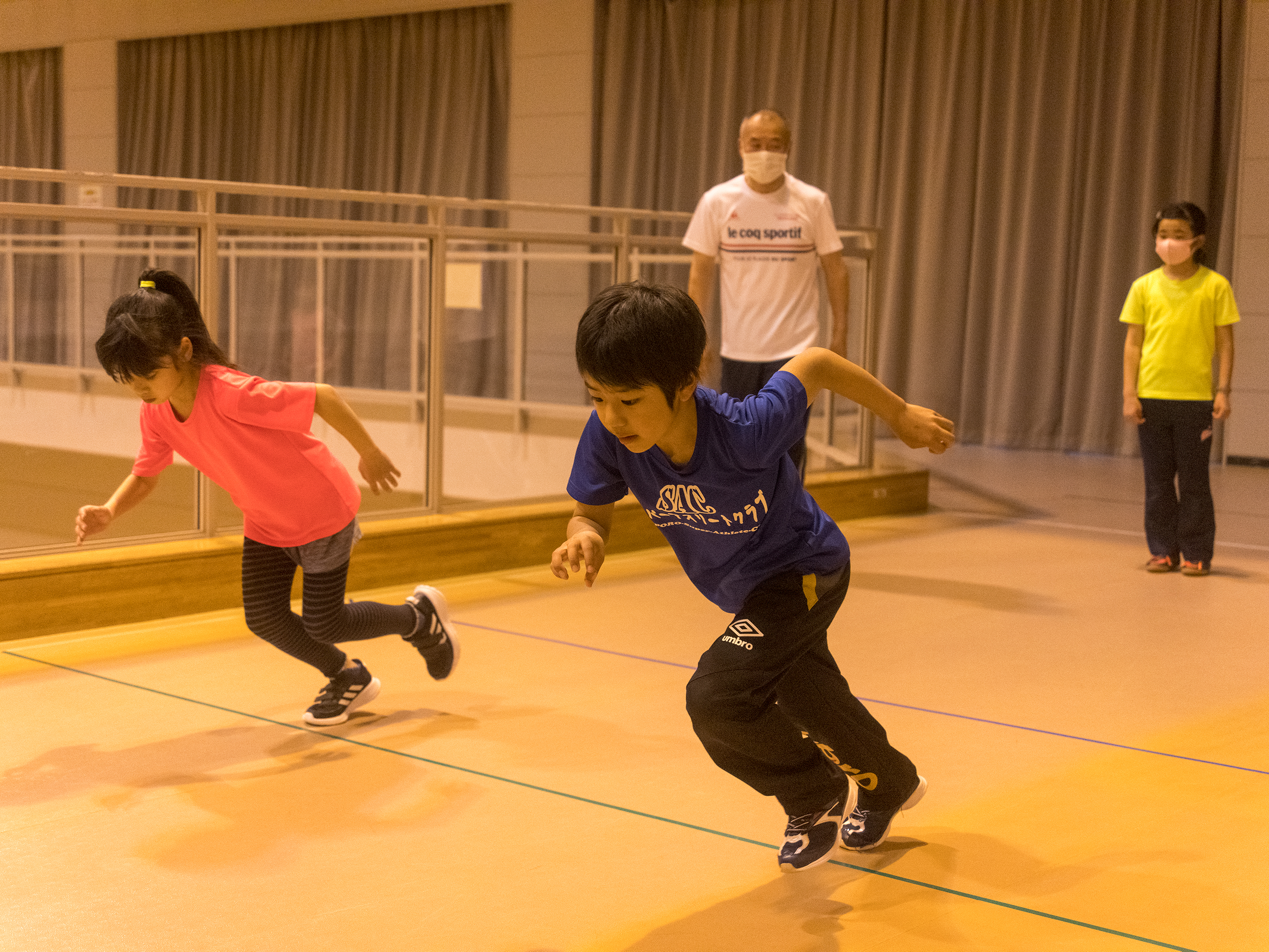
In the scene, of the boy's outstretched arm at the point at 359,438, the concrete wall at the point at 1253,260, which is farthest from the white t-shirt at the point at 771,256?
the concrete wall at the point at 1253,260

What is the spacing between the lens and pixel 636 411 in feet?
6.30

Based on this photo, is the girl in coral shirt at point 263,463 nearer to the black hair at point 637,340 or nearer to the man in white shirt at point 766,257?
the black hair at point 637,340

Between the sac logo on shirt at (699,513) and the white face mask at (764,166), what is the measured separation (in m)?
2.71

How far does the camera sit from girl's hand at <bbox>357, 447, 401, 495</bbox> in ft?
Result: 9.00

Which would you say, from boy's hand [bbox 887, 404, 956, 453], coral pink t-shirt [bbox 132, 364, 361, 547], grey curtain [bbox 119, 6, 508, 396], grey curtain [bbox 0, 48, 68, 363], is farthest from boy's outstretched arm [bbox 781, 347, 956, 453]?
grey curtain [bbox 119, 6, 508, 396]

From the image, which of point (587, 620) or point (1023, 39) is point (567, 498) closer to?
point (587, 620)

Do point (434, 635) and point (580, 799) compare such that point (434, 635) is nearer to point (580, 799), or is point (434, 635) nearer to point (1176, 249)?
point (580, 799)

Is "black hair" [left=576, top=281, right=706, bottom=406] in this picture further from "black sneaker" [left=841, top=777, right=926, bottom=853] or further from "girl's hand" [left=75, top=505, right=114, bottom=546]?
"girl's hand" [left=75, top=505, right=114, bottom=546]

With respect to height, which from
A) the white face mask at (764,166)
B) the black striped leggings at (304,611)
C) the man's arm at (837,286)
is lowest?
the black striped leggings at (304,611)

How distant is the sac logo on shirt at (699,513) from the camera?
2.06 m

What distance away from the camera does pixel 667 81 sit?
10.5 metres

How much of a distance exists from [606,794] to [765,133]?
2.69 meters

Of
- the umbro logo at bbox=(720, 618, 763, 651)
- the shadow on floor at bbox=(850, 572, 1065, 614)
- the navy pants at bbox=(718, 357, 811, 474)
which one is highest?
the navy pants at bbox=(718, 357, 811, 474)

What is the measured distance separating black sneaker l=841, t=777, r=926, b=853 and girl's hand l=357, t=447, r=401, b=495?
3.59 feet
